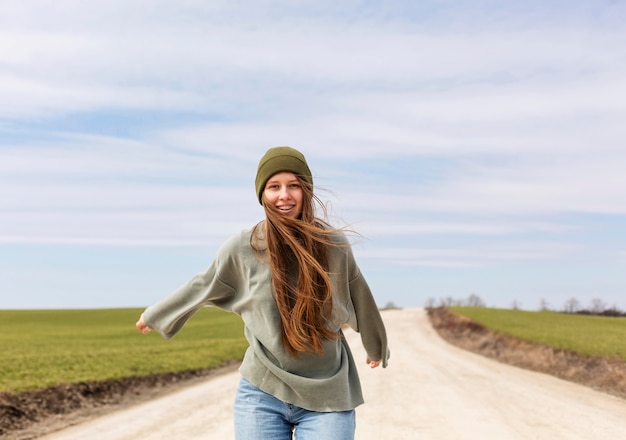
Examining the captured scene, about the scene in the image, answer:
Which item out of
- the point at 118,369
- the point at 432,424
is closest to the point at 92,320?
the point at 118,369

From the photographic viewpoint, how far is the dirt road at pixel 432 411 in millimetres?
9398

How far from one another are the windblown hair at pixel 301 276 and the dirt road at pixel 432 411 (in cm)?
574

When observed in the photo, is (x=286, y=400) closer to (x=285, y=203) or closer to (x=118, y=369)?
(x=285, y=203)

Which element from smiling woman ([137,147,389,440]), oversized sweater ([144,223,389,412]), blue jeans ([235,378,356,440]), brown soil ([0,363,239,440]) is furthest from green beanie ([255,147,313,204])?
brown soil ([0,363,239,440])

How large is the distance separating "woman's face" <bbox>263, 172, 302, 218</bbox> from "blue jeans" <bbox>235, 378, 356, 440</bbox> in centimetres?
91

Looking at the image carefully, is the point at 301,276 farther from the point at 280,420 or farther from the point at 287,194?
the point at 280,420

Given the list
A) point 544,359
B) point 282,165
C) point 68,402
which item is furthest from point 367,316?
point 544,359

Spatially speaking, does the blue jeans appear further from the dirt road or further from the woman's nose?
the dirt road

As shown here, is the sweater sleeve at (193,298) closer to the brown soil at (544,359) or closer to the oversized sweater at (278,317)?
the oversized sweater at (278,317)

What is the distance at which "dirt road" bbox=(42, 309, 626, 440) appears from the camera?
30.8 ft

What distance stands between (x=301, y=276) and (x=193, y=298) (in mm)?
789

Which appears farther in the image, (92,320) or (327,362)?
(92,320)

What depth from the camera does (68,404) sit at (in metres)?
12.2

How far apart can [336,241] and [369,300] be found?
1.51ft
